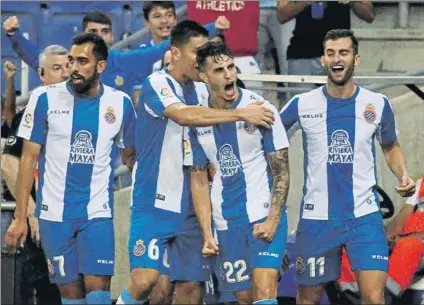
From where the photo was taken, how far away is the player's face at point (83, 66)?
899 cm

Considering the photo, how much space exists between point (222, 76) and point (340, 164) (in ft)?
3.42

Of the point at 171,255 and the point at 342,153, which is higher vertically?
the point at 342,153

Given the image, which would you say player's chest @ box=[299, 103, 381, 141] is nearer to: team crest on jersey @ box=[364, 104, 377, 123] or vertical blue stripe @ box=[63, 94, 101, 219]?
team crest on jersey @ box=[364, 104, 377, 123]

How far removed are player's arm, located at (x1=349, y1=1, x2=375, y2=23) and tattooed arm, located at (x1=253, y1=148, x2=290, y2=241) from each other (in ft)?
9.35

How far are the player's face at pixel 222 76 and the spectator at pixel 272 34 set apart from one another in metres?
3.00

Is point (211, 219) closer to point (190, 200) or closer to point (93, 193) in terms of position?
point (190, 200)

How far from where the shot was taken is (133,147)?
9.20 m

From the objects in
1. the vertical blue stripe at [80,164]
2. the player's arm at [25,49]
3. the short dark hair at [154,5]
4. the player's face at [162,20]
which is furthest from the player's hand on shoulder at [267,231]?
the player's arm at [25,49]

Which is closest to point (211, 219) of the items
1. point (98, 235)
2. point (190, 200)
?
point (190, 200)

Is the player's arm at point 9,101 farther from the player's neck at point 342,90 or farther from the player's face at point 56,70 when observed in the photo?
the player's neck at point 342,90

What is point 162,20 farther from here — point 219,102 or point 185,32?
point 219,102

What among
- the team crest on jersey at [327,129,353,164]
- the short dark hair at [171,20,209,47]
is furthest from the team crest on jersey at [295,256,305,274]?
the short dark hair at [171,20,209,47]

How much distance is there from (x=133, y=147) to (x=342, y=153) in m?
1.47

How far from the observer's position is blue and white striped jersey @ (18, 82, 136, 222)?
894 centimetres
